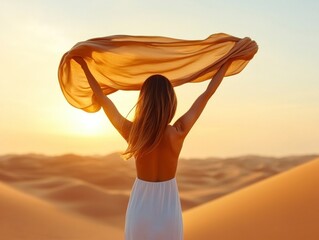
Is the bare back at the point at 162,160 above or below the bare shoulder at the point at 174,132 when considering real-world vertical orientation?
below

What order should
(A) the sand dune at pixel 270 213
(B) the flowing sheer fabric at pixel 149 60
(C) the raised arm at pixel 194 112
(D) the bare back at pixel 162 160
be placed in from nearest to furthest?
(D) the bare back at pixel 162 160, (C) the raised arm at pixel 194 112, (B) the flowing sheer fabric at pixel 149 60, (A) the sand dune at pixel 270 213

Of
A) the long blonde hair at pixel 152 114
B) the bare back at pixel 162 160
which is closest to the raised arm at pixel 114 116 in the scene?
the long blonde hair at pixel 152 114

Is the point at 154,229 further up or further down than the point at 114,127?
further down

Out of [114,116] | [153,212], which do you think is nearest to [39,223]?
[114,116]

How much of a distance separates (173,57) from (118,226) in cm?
1285

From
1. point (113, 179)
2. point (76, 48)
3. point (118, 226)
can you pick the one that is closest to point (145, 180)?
point (76, 48)

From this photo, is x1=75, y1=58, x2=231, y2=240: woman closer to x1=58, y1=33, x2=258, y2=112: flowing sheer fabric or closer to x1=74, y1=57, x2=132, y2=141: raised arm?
x1=74, y1=57, x2=132, y2=141: raised arm

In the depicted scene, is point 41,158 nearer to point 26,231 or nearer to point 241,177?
point 241,177

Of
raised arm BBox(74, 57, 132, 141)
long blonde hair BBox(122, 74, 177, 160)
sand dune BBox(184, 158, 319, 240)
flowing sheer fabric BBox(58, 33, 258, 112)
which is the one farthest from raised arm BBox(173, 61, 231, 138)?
sand dune BBox(184, 158, 319, 240)

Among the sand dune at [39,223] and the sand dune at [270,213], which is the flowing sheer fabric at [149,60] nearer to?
the sand dune at [270,213]

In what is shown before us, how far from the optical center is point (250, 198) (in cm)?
1334

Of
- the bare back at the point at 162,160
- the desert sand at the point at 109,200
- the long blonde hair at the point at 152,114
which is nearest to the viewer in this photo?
the long blonde hair at the point at 152,114

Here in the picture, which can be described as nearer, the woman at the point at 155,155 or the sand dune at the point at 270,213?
the woman at the point at 155,155

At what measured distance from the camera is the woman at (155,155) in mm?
5043
